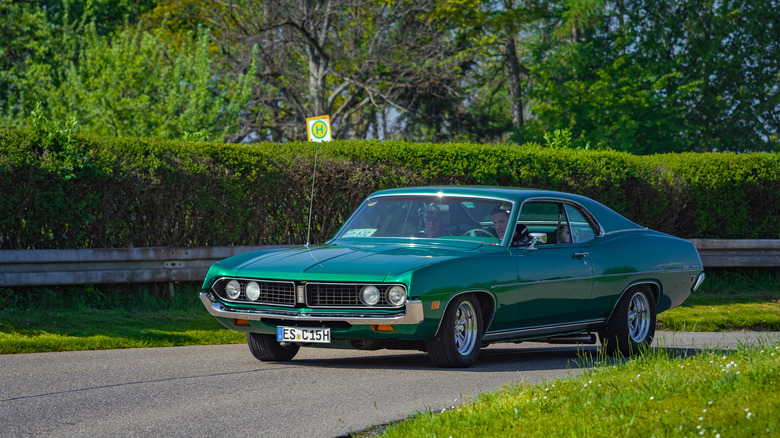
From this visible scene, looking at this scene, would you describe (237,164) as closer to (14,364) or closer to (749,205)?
(14,364)

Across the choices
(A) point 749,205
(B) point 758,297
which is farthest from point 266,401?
(A) point 749,205

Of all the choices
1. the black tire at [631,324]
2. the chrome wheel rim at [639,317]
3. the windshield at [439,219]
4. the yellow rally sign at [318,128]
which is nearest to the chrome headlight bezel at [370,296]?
the windshield at [439,219]

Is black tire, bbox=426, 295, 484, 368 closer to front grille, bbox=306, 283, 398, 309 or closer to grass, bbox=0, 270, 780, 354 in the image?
front grille, bbox=306, 283, 398, 309

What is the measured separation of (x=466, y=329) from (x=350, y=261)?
1.17 meters

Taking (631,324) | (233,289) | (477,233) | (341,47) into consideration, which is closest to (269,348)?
(233,289)

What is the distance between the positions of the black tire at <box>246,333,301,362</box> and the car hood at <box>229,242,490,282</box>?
773mm

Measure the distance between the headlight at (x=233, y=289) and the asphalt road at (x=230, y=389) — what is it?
649 millimetres

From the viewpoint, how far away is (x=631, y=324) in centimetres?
1065

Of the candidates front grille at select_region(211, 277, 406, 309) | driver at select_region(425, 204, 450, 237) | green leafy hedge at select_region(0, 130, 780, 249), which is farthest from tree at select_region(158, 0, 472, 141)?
front grille at select_region(211, 277, 406, 309)

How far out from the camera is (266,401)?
734cm

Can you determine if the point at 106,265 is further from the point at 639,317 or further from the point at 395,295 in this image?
the point at 639,317

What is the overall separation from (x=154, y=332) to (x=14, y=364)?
270 cm

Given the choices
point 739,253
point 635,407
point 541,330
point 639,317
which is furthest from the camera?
point 739,253

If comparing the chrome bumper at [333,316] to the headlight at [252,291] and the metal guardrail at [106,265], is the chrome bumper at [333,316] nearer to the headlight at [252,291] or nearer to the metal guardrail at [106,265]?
the headlight at [252,291]
